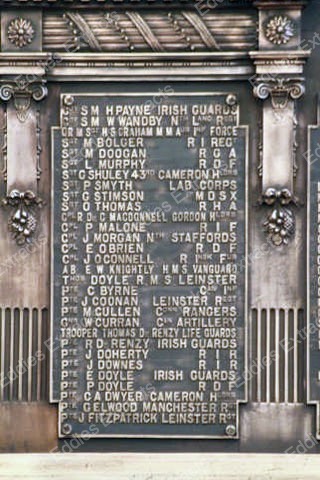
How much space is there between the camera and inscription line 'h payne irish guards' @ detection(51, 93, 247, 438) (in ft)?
62.0

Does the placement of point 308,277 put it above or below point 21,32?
below

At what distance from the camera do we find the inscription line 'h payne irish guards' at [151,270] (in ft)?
62.0

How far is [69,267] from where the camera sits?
19016mm

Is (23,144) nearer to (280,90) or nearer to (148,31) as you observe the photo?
(148,31)

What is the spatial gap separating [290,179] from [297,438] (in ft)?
11.5

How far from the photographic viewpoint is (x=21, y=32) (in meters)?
19.0

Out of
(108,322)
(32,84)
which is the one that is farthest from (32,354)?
(32,84)

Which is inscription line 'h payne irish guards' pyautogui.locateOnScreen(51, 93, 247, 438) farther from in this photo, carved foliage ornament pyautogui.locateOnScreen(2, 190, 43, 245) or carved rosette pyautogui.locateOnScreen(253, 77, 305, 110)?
carved rosette pyautogui.locateOnScreen(253, 77, 305, 110)

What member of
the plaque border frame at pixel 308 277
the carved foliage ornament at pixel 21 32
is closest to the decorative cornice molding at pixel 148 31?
the carved foliage ornament at pixel 21 32

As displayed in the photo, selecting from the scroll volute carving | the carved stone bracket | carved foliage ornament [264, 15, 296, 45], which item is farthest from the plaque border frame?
the scroll volute carving

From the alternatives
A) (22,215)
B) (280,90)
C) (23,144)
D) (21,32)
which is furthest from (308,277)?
(21,32)

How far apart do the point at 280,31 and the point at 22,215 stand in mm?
4301

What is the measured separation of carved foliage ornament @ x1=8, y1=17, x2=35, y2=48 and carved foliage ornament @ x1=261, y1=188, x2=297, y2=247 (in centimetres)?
388

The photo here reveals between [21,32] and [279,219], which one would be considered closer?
[279,219]
